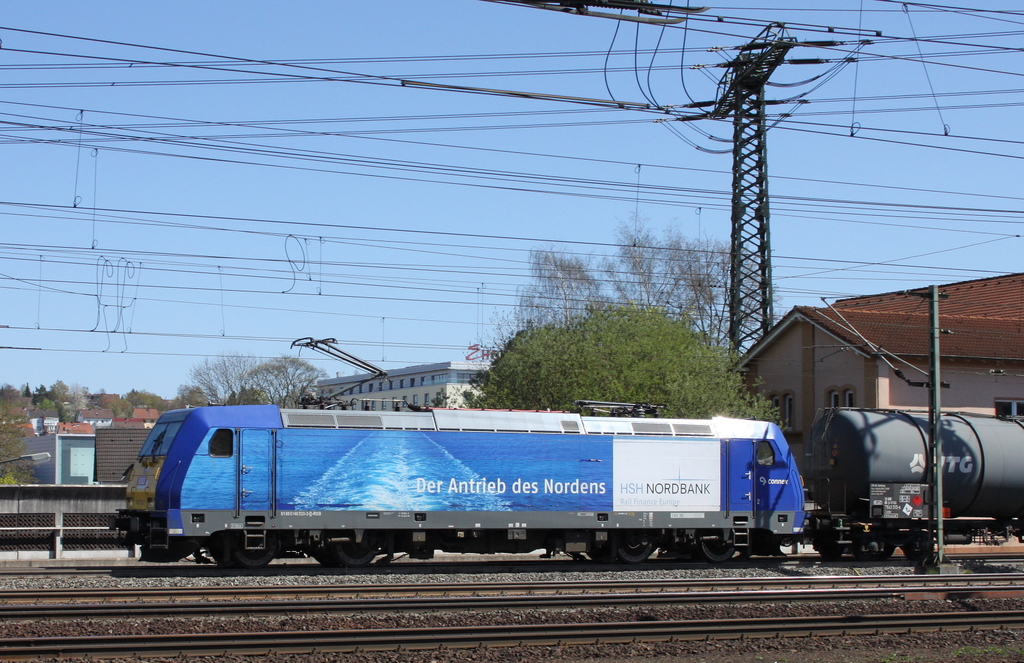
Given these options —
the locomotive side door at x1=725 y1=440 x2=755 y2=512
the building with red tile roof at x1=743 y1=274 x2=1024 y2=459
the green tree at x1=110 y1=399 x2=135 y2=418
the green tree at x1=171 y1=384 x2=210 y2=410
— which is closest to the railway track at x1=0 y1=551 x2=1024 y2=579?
the locomotive side door at x1=725 y1=440 x2=755 y2=512

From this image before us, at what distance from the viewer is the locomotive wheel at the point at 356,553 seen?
64.4 feet

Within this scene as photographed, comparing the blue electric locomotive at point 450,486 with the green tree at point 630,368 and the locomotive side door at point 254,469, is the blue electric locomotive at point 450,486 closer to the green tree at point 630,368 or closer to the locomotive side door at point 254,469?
the locomotive side door at point 254,469

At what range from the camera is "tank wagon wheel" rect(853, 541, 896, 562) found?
73.4 ft

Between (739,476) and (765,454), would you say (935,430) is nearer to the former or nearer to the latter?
(765,454)

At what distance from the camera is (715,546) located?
72.6 ft

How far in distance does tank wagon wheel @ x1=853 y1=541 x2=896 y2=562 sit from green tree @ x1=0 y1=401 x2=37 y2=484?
151 feet

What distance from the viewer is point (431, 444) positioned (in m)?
19.8

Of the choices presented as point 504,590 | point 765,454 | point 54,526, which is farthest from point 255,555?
point 765,454

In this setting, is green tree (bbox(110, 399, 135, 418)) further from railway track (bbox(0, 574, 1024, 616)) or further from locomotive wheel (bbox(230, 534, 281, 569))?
railway track (bbox(0, 574, 1024, 616))

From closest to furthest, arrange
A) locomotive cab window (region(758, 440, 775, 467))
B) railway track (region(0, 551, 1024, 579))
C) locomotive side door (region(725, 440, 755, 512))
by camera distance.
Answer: railway track (region(0, 551, 1024, 579)) → locomotive side door (region(725, 440, 755, 512)) → locomotive cab window (region(758, 440, 775, 467))

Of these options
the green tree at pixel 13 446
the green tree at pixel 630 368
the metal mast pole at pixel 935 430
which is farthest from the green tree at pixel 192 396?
the metal mast pole at pixel 935 430

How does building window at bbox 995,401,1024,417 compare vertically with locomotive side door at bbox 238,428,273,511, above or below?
above

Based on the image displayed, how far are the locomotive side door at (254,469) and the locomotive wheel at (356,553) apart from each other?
1895 millimetres

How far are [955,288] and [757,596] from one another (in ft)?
106
